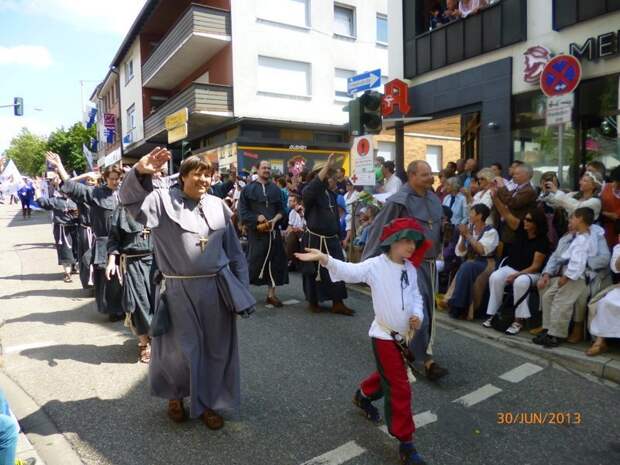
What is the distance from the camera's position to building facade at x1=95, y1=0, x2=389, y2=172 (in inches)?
765

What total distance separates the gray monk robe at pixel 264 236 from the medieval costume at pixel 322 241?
523 millimetres

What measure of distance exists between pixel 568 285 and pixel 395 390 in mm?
3027

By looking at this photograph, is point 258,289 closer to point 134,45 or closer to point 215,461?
point 215,461

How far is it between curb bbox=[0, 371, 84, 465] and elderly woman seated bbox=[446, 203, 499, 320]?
4595 mm

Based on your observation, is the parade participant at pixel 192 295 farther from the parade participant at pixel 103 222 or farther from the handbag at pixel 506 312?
the handbag at pixel 506 312

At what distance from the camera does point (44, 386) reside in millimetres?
4367

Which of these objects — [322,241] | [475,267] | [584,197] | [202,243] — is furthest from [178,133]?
[202,243]

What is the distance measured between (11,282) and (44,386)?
20.1 ft

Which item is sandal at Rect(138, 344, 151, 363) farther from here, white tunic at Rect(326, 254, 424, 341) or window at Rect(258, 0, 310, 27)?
window at Rect(258, 0, 310, 27)

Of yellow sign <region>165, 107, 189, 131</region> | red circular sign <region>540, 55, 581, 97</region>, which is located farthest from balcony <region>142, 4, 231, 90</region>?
red circular sign <region>540, 55, 581, 97</region>

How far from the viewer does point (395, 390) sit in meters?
3.09

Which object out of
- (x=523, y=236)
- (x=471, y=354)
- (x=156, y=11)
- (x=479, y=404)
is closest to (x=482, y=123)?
(x=523, y=236)

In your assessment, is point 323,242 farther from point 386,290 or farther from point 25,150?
point 25,150

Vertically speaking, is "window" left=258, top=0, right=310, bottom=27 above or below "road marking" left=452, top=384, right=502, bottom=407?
above
